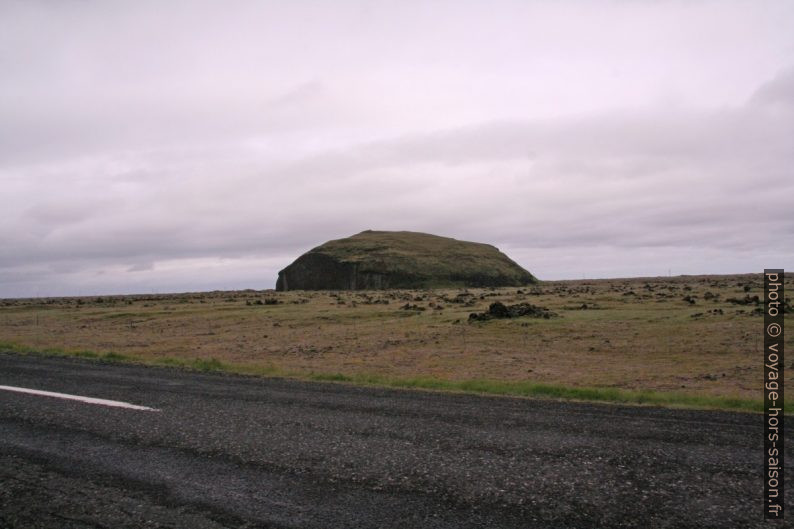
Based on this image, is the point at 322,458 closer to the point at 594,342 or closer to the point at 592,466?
the point at 592,466

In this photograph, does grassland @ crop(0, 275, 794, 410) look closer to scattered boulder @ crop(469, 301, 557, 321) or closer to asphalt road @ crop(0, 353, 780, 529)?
scattered boulder @ crop(469, 301, 557, 321)

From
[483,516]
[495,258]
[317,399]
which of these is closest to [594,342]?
[317,399]

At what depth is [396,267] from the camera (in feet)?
467

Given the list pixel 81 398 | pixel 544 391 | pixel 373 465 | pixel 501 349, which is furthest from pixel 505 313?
pixel 373 465

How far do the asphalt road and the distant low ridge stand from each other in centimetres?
12516

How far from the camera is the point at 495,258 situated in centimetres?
17338

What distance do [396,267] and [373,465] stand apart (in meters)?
136

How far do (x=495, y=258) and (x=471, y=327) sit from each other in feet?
464

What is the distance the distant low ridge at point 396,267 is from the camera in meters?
140

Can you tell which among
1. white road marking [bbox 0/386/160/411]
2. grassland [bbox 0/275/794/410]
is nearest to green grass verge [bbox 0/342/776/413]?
grassland [bbox 0/275/794/410]

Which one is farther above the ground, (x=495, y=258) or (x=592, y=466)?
(x=495, y=258)

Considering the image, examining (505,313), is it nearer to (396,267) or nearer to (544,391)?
(544,391)

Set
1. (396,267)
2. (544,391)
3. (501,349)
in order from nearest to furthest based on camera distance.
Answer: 1. (544,391)
2. (501,349)
3. (396,267)

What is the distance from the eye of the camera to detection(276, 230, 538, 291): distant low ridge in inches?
5531
